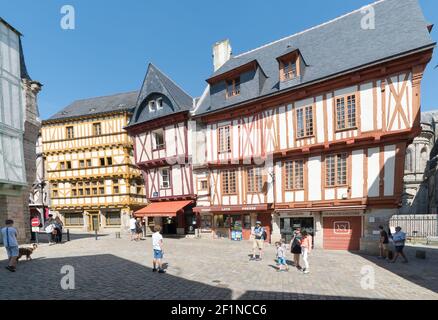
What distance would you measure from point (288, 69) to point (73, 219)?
80.8 ft

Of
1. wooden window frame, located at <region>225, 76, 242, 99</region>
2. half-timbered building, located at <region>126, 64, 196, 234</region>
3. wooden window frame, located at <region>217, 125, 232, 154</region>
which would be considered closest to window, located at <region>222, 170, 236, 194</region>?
wooden window frame, located at <region>217, 125, 232, 154</region>

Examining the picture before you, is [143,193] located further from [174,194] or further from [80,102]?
[80,102]

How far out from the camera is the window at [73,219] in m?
24.1

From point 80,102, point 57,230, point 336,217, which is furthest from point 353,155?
point 80,102

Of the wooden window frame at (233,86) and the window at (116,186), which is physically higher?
the wooden window frame at (233,86)

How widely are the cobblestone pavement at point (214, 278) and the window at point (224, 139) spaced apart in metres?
7.27

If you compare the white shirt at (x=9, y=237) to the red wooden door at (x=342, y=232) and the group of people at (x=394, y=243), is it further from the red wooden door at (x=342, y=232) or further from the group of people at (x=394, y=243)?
the group of people at (x=394, y=243)

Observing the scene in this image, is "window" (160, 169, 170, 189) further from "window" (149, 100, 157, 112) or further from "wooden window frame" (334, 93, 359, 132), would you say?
"wooden window frame" (334, 93, 359, 132)

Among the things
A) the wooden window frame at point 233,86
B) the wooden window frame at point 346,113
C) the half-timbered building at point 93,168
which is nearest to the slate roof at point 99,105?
the half-timbered building at point 93,168

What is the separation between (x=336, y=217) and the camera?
12344 millimetres

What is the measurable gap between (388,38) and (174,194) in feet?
52.3

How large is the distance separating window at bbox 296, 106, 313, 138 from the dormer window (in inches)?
81.9

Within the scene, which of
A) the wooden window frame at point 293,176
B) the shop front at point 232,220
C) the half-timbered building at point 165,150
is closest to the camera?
the wooden window frame at point 293,176

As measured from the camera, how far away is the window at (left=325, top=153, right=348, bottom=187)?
12.0 metres
